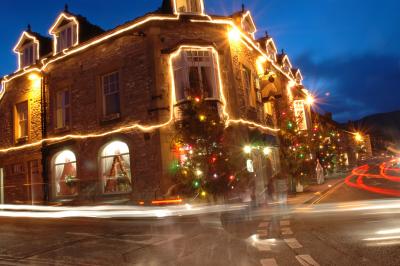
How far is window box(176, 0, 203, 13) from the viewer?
1585 centimetres

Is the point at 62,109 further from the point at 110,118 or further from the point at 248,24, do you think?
the point at 248,24

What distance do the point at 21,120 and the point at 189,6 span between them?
439 inches

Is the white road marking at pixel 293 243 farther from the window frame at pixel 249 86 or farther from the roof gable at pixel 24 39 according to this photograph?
the roof gable at pixel 24 39

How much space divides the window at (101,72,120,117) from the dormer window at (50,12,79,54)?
9.86ft

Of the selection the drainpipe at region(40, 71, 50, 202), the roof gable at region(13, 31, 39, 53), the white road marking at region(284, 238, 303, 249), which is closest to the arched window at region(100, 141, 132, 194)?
the drainpipe at region(40, 71, 50, 202)

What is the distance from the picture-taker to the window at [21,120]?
1946 cm

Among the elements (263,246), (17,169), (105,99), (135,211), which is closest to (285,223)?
(263,246)

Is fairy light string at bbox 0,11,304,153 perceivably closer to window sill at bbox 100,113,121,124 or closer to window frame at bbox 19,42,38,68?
window sill at bbox 100,113,121,124

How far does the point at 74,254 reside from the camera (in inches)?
264

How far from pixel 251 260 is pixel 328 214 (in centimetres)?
536

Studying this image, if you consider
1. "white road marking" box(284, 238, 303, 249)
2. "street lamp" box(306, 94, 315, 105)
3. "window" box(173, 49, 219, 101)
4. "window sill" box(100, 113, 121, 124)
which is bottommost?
"white road marking" box(284, 238, 303, 249)

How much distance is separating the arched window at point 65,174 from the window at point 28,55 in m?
5.88

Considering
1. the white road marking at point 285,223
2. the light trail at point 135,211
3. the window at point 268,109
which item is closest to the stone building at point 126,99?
the window at point 268,109

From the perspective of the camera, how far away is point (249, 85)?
17.5m
